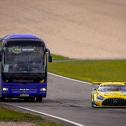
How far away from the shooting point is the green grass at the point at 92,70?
58.6 metres

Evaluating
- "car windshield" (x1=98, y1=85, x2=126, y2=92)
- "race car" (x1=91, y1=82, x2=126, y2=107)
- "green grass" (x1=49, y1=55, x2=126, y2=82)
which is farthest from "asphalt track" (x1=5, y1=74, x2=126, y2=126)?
"green grass" (x1=49, y1=55, x2=126, y2=82)

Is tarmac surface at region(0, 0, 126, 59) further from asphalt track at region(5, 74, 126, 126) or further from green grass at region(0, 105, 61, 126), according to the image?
green grass at region(0, 105, 61, 126)

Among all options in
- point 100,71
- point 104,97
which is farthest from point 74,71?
point 104,97

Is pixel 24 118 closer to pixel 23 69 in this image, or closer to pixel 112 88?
pixel 112 88

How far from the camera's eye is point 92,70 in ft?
210

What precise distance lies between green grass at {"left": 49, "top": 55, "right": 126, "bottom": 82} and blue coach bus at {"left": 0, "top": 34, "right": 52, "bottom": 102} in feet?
65.3

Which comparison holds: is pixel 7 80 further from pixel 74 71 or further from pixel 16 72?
pixel 74 71

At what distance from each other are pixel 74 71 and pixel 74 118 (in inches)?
1533

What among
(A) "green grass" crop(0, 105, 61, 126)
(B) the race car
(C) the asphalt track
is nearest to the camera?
(A) "green grass" crop(0, 105, 61, 126)

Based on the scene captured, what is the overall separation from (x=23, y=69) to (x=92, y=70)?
95.0 ft

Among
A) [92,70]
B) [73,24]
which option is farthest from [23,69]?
[73,24]

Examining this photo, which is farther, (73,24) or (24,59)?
(73,24)

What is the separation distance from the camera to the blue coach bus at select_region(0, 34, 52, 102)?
3516 centimetres

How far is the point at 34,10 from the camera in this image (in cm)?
10244
